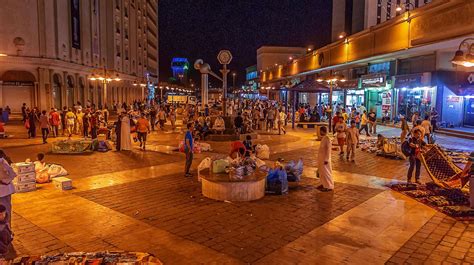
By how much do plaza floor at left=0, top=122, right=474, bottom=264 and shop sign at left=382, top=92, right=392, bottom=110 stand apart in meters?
19.3

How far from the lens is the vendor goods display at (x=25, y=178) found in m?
9.34

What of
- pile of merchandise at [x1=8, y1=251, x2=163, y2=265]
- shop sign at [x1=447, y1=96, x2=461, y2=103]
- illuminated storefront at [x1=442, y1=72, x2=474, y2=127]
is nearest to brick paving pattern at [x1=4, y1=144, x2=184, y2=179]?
pile of merchandise at [x1=8, y1=251, x2=163, y2=265]

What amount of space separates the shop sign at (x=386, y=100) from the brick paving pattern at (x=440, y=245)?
2313cm

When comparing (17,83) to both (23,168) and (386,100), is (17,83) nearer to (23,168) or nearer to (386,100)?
(23,168)

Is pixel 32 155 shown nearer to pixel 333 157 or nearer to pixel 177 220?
pixel 177 220

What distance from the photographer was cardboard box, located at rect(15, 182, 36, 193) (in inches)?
368

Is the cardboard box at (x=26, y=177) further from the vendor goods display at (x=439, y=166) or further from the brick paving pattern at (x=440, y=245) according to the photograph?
the vendor goods display at (x=439, y=166)

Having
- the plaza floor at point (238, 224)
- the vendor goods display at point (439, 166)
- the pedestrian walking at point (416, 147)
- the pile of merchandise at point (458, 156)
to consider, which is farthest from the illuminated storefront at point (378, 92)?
the plaza floor at point (238, 224)

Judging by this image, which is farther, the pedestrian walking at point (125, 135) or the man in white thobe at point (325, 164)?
the pedestrian walking at point (125, 135)

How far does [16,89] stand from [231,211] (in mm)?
31128

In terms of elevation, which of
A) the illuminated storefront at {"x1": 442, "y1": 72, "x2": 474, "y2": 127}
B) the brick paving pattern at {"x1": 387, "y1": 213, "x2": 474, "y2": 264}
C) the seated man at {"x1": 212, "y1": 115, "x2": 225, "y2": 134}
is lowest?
the brick paving pattern at {"x1": 387, "y1": 213, "x2": 474, "y2": 264}

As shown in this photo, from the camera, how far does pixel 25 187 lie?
944 centimetres

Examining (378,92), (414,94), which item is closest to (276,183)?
(414,94)

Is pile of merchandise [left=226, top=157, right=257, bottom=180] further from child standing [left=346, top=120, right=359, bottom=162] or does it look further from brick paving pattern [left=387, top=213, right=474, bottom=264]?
child standing [left=346, top=120, right=359, bottom=162]
